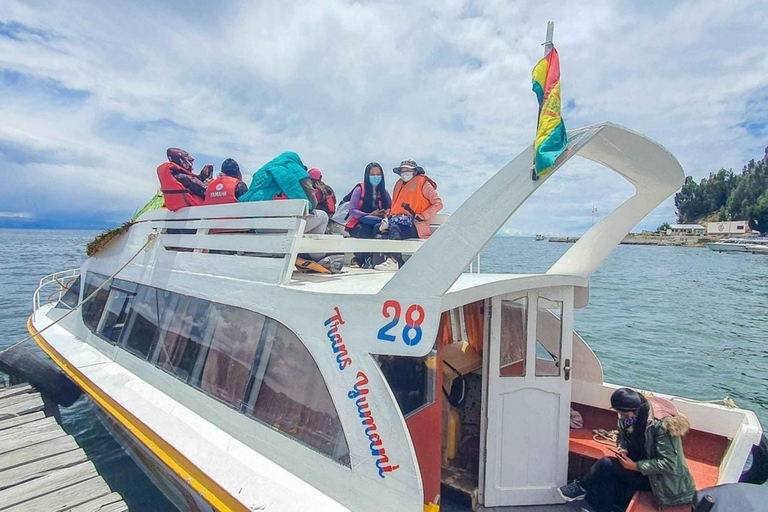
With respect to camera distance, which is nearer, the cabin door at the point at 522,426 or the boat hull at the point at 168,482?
the boat hull at the point at 168,482

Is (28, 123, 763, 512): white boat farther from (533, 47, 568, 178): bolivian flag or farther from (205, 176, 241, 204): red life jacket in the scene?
(205, 176, 241, 204): red life jacket

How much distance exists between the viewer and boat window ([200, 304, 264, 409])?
3059 mm

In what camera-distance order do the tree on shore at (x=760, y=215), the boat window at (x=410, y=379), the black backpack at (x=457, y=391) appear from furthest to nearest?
the tree on shore at (x=760, y=215), the black backpack at (x=457, y=391), the boat window at (x=410, y=379)

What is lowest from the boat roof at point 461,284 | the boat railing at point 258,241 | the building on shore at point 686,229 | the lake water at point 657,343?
the lake water at point 657,343

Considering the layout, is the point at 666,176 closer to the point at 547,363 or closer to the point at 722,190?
the point at 547,363

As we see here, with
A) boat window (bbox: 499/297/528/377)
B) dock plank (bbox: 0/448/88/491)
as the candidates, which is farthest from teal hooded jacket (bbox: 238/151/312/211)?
dock plank (bbox: 0/448/88/491)

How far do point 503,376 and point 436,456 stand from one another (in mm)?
860

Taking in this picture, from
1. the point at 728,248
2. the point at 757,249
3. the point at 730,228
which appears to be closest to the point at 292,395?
the point at 757,249

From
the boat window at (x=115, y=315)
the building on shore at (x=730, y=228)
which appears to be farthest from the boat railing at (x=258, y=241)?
the building on shore at (x=730, y=228)

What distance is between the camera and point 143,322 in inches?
182

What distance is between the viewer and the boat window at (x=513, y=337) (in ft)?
11.1

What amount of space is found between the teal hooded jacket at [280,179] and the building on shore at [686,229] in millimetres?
103818

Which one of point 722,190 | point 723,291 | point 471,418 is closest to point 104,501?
point 471,418

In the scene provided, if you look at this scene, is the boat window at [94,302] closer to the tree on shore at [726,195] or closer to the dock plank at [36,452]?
the dock plank at [36,452]
